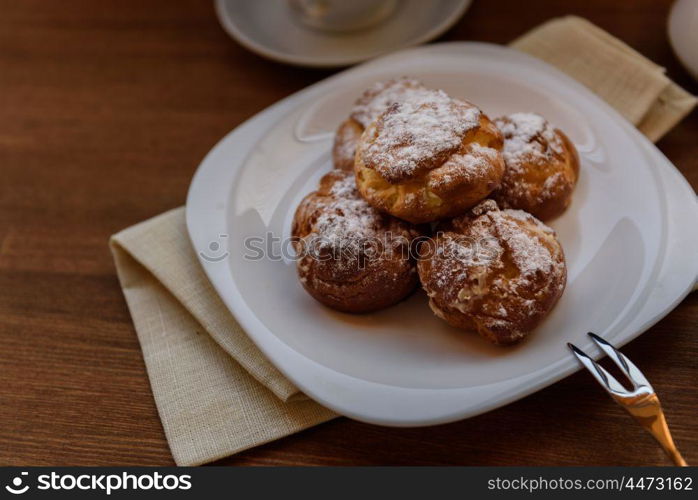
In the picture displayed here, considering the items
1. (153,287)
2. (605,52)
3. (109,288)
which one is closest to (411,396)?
(153,287)

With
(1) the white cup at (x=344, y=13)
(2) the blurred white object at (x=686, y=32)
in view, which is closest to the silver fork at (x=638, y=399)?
(2) the blurred white object at (x=686, y=32)

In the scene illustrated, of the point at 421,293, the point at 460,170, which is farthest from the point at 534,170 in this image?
the point at 421,293

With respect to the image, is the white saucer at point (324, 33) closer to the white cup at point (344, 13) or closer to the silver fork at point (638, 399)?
the white cup at point (344, 13)

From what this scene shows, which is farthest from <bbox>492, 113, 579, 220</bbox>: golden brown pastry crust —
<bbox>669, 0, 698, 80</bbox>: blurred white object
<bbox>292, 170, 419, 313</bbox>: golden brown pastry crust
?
<bbox>669, 0, 698, 80</bbox>: blurred white object

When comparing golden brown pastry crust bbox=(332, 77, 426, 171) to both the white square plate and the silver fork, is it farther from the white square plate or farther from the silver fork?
the silver fork

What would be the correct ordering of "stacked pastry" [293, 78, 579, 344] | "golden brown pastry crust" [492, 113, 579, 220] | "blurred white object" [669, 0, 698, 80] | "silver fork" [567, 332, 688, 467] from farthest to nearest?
"blurred white object" [669, 0, 698, 80]
"golden brown pastry crust" [492, 113, 579, 220]
"stacked pastry" [293, 78, 579, 344]
"silver fork" [567, 332, 688, 467]

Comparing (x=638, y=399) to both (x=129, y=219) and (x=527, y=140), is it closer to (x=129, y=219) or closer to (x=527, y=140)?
(x=527, y=140)
